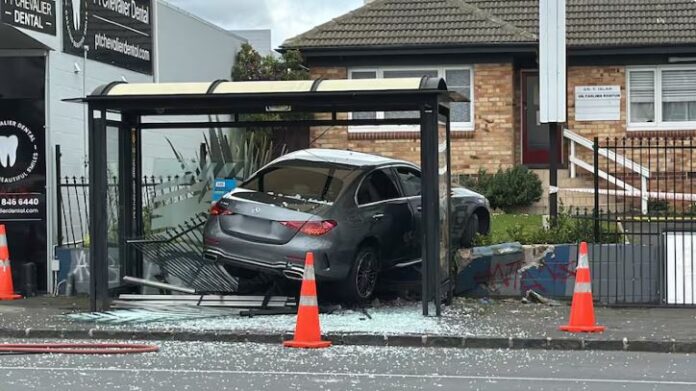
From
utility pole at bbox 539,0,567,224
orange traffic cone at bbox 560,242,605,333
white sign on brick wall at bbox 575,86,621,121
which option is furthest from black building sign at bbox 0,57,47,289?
white sign on brick wall at bbox 575,86,621,121

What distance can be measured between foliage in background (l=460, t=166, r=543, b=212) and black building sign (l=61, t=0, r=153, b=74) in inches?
282

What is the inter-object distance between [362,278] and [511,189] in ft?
28.9

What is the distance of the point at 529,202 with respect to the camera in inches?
794

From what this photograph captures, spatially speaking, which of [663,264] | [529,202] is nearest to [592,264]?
[663,264]

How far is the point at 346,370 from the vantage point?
28.6 ft

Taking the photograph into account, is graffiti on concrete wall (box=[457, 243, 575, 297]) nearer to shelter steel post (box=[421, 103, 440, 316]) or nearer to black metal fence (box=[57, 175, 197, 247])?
shelter steel post (box=[421, 103, 440, 316])

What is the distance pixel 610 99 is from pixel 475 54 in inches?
120

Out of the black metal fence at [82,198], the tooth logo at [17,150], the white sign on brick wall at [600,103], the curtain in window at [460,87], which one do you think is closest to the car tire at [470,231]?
the black metal fence at [82,198]

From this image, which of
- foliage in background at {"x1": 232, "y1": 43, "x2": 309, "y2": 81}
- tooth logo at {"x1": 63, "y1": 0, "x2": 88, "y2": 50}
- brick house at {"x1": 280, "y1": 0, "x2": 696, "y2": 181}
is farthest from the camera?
foliage in background at {"x1": 232, "y1": 43, "x2": 309, "y2": 81}

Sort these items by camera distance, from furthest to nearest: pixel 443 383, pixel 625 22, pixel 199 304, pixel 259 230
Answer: pixel 625 22, pixel 199 304, pixel 259 230, pixel 443 383

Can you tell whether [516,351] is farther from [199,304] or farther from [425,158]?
[199,304]

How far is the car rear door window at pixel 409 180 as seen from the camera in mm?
12846

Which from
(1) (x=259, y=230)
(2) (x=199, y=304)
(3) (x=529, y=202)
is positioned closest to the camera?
(1) (x=259, y=230)

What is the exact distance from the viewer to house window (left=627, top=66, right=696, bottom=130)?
2117cm
